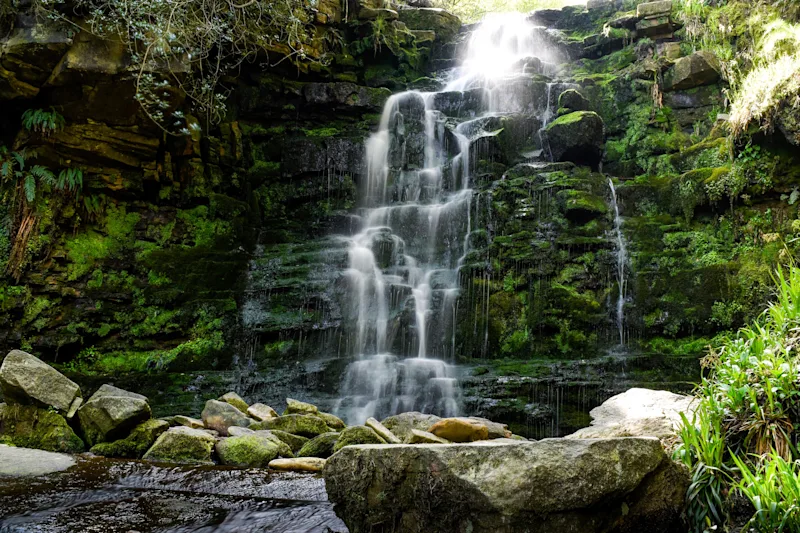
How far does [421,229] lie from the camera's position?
11594 millimetres

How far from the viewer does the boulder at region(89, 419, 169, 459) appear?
549 centimetres

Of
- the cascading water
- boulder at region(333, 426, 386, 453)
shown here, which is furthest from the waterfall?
boulder at region(333, 426, 386, 453)

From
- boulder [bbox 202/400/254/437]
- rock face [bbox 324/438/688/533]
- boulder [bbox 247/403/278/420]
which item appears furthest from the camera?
boulder [bbox 247/403/278/420]

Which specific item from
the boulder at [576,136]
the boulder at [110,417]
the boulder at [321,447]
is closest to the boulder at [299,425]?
the boulder at [321,447]

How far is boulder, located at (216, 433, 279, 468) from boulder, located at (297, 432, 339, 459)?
0.27 m

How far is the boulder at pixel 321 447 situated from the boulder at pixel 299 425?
2.14 ft

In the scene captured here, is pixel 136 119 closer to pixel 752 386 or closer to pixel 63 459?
pixel 63 459

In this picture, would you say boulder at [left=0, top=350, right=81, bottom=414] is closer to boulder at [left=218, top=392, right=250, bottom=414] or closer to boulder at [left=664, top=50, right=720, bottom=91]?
boulder at [left=218, top=392, right=250, bottom=414]

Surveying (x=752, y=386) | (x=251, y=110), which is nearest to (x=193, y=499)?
(x=752, y=386)

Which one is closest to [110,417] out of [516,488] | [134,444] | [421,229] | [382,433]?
[134,444]

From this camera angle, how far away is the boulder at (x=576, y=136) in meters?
12.4

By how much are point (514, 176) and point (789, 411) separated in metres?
8.74

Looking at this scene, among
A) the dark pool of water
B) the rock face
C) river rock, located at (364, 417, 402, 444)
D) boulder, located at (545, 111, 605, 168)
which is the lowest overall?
the dark pool of water

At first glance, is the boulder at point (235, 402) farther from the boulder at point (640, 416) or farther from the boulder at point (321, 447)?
the boulder at point (640, 416)
